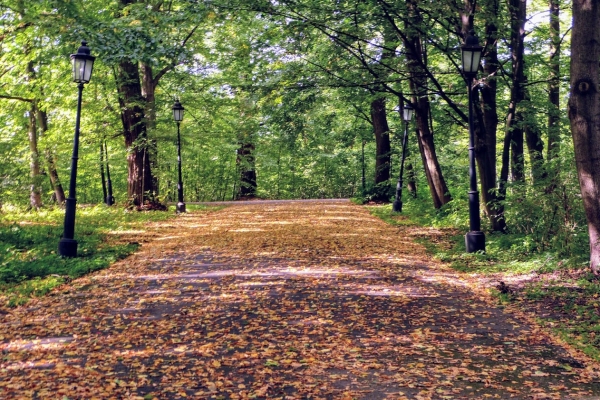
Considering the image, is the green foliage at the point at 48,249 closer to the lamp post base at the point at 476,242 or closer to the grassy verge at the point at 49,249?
the grassy verge at the point at 49,249

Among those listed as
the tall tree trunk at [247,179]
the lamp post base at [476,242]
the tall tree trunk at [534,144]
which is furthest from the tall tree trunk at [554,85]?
the tall tree trunk at [247,179]

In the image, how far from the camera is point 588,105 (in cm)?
767

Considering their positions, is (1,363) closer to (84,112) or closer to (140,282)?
(140,282)

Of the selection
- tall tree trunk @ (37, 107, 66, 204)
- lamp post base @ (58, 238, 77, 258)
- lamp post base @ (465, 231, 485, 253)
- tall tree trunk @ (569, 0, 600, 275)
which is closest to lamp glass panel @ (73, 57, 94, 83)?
lamp post base @ (58, 238, 77, 258)

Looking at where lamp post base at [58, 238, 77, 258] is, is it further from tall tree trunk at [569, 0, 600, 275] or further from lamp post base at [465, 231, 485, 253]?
tall tree trunk at [569, 0, 600, 275]

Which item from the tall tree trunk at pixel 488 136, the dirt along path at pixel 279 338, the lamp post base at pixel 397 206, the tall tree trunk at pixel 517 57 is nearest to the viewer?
the dirt along path at pixel 279 338

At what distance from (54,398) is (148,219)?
47.1ft

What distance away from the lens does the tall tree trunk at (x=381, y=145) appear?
25.3m

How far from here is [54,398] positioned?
13.6 ft

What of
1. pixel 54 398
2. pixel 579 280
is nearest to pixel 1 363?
pixel 54 398

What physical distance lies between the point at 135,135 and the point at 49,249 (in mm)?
9704

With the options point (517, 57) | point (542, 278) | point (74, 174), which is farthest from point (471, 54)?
point (74, 174)

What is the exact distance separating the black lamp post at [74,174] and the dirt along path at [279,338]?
116 cm

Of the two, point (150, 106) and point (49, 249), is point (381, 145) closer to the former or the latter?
point (150, 106)
